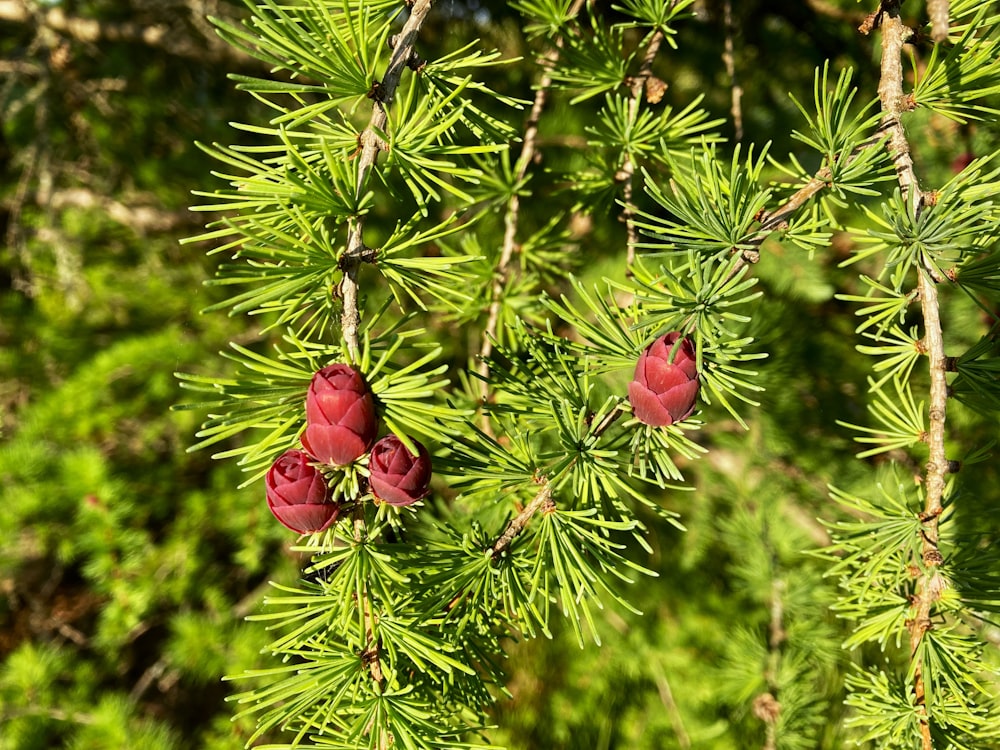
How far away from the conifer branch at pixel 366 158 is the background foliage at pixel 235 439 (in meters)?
0.30

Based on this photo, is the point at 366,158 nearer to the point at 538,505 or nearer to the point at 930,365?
the point at 538,505

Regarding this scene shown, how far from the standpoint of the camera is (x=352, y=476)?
0.38 metres

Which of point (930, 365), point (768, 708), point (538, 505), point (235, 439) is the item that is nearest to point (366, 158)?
point (538, 505)

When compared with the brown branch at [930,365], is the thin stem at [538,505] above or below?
below

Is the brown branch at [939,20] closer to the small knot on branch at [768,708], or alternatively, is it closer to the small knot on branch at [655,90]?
the small knot on branch at [655,90]

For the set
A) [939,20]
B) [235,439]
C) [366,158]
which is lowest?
[235,439]

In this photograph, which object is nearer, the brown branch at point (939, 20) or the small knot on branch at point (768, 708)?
the brown branch at point (939, 20)

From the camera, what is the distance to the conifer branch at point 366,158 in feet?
1.23

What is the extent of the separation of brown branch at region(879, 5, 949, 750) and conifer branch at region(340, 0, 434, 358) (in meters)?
0.31

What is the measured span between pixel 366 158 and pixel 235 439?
1.29 meters

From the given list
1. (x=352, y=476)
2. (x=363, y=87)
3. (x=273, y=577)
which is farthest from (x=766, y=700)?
(x=273, y=577)

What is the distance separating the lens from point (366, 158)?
0.39 metres

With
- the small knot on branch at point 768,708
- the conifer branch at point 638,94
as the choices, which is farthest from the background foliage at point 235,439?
the conifer branch at point 638,94

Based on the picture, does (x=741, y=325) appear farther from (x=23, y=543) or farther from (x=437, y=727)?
(x=23, y=543)
